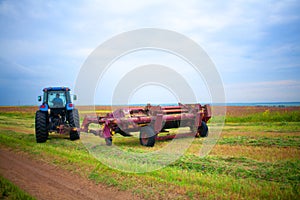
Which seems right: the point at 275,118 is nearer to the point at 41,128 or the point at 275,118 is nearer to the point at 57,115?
the point at 57,115

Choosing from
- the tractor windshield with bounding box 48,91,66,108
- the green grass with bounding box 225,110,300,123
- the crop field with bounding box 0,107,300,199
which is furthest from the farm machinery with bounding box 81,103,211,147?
the green grass with bounding box 225,110,300,123

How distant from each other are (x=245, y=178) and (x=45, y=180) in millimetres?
4228

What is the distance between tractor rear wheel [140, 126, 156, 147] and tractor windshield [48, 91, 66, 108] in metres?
4.52

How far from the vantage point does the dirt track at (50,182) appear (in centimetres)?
447

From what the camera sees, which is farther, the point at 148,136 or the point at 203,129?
the point at 203,129

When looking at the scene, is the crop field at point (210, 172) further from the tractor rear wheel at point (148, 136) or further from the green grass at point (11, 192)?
the green grass at point (11, 192)

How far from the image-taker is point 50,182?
17.0 ft

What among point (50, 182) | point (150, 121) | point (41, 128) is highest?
point (150, 121)

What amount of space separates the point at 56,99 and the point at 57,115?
2.43ft

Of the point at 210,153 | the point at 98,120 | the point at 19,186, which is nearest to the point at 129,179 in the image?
the point at 19,186

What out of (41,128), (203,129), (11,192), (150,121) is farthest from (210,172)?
(41,128)

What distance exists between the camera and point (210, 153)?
24.3 feet

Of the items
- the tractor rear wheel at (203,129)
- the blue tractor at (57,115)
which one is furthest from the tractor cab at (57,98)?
the tractor rear wheel at (203,129)

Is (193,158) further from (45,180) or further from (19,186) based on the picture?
(19,186)
